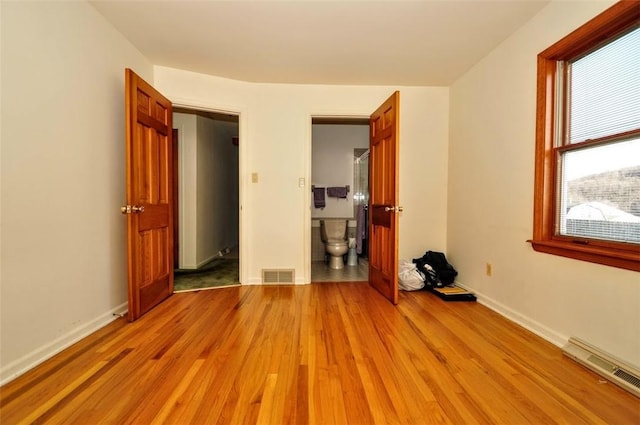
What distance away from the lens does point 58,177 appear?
1.68m

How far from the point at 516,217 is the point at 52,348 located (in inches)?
130

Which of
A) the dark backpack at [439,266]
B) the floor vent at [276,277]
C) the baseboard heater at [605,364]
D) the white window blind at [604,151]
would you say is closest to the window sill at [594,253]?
the white window blind at [604,151]

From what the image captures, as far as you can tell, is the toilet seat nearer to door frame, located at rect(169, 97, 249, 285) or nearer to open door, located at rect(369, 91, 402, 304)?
open door, located at rect(369, 91, 402, 304)

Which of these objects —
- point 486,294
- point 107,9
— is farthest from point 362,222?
point 107,9

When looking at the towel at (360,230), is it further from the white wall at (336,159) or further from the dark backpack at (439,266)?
the dark backpack at (439,266)

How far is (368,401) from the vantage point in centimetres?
124

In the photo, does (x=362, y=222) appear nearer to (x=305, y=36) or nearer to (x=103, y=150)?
(x=305, y=36)

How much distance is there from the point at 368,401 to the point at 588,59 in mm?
2416

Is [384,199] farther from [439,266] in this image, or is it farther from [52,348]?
[52,348]

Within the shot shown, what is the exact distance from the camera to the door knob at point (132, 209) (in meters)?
2.00

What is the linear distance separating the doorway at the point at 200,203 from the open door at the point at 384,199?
1.69m

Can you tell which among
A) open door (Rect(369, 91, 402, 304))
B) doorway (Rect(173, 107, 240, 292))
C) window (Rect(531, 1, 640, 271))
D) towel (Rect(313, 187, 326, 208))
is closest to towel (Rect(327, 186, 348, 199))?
towel (Rect(313, 187, 326, 208))

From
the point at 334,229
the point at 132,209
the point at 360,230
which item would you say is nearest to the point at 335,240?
the point at 334,229

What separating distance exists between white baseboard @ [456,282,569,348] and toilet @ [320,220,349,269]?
1.79 m
